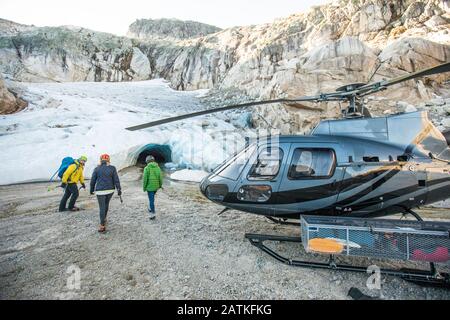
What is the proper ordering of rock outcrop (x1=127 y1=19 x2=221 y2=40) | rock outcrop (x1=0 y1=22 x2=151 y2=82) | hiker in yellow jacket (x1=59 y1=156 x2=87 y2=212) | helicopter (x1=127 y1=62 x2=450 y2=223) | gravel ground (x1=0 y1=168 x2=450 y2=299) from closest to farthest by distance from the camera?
1. gravel ground (x1=0 y1=168 x2=450 y2=299)
2. helicopter (x1=127 y1=62 x2=450 y2=223)
3. hiker in yellow jacket (x1=59 y1=156 x2=87 y2=212)
4. rock outcrop (x1=0 y1=22 x2=151 y2=82)
5. rock outcrop (x1=127 y1=19 x2=221 y2=40)

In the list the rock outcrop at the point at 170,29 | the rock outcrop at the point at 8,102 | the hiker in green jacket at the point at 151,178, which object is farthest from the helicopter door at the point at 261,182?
the rock outcrop at the point at 170,29

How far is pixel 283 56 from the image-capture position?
1052 inches

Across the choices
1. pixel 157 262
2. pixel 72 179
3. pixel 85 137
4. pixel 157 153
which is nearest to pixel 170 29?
pixel 157 153

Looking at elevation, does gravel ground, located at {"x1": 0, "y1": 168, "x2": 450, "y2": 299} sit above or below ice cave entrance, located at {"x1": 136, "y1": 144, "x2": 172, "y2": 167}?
below

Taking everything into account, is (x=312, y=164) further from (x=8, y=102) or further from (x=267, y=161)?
(x=8, y=102)

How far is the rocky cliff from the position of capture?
17125 millimetres

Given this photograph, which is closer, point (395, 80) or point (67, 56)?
point (395, 80)

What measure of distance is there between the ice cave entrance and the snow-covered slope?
1.64 ft

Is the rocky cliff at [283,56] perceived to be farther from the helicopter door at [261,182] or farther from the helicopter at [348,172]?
the helicopter door at [261,182]

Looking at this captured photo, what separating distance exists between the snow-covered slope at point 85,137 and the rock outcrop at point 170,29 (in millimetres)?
50723

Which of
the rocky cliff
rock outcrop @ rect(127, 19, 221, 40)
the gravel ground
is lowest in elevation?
the gravel ground

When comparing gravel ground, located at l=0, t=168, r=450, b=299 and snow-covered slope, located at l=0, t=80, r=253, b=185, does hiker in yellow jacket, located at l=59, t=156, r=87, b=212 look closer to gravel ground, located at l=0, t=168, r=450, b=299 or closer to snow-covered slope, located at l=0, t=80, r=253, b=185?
gravel ground, located at l=0, t=168, r=450, b=299

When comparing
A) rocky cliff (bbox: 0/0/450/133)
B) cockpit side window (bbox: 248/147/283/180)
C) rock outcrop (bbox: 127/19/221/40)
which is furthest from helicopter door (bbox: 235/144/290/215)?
rock outcrop (bbox: 127/19/221/40)

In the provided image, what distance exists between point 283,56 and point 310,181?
2649 cm
